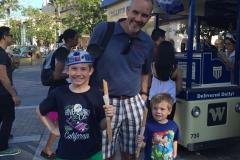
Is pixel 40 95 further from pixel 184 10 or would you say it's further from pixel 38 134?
pixel 184 10

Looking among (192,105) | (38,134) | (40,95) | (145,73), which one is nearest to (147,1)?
(145,73)

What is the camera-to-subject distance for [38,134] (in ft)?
18.5

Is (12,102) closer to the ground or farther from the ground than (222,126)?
farther from the ground

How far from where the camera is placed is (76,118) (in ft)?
7.82

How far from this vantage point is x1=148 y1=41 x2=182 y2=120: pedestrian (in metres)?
3.94

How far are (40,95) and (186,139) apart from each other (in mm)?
6792

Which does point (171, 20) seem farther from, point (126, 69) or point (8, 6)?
point (8, 6)

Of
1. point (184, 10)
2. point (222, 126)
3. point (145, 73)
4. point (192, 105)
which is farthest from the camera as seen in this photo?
point (184, 10)

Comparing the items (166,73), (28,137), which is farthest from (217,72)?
(28,137)

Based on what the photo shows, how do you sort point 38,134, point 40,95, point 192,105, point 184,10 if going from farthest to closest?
point 40,95, point 38,134, point 184,10, point 192,105

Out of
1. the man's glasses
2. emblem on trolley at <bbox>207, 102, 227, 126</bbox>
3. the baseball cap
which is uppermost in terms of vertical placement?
the man's glasses

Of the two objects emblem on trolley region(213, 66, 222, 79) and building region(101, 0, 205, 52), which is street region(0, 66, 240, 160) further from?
building region(101, 0, 205, 52)

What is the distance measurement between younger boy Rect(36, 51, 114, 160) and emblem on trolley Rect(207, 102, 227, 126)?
7.42 feet

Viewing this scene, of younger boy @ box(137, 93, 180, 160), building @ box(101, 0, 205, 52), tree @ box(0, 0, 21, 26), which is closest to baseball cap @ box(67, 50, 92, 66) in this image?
younger boy @ box(137, 93, 180, 160)
